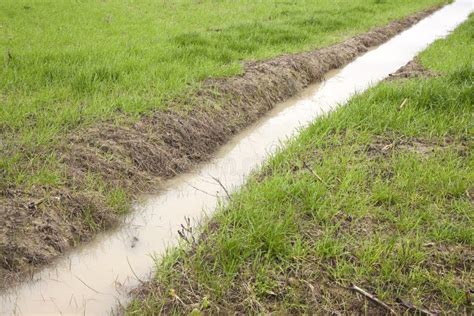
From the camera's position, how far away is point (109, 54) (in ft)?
21.2

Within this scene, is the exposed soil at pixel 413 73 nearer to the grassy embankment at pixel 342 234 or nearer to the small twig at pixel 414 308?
the grassy embankment at pixel 342 234

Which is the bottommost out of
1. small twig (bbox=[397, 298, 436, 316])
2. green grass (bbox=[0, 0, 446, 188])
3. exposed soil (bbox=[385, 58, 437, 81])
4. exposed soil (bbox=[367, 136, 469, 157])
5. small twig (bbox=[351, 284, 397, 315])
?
small twig (bbox=[397, 298, 436, 316])

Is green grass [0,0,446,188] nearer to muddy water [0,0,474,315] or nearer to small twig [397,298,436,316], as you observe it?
muddy water [0,0,474,315]

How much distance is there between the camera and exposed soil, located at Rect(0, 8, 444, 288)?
326 cm

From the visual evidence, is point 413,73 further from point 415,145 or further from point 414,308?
point 414,308

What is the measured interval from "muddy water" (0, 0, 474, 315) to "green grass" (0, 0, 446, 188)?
2.68 ft

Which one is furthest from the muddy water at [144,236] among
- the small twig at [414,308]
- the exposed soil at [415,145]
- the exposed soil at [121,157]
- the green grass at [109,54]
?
the small twig at [414,308]

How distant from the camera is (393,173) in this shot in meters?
4.04

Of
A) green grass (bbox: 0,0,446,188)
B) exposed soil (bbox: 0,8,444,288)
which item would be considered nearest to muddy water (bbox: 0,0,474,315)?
exposed soil (bbox: 0,8,444,288)

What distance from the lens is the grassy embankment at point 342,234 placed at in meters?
2.72

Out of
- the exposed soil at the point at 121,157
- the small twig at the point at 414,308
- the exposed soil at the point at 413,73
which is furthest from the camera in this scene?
the exposed soil at the point at 413,73

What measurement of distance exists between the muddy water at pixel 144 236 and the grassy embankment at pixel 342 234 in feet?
1.14

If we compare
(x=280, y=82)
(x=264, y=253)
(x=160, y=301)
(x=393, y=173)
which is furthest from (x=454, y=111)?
(x=160, y=301)

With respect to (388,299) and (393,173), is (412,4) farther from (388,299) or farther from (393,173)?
(388,299)
